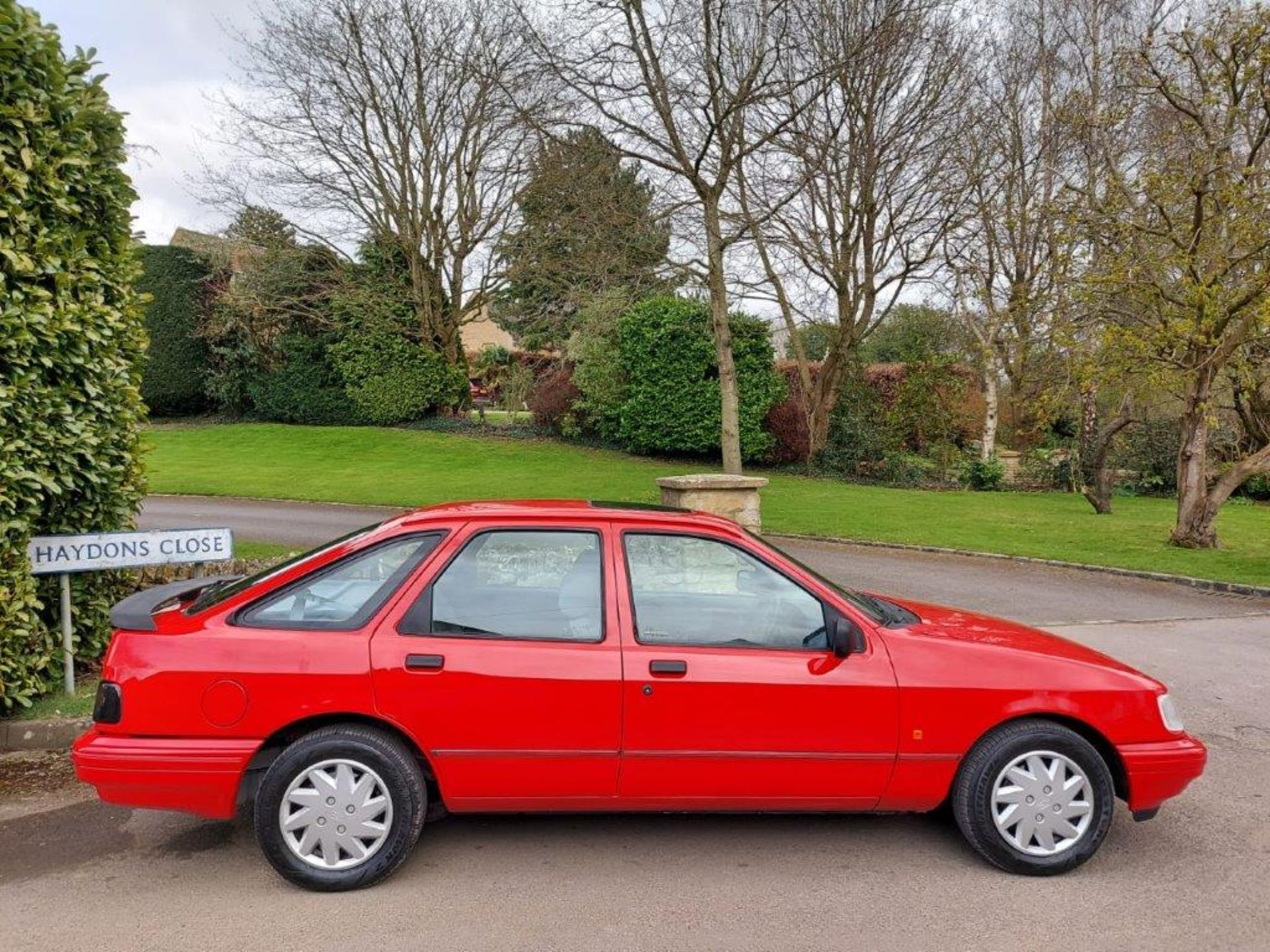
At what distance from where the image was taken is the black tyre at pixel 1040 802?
3482 mm

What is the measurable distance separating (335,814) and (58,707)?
290cm

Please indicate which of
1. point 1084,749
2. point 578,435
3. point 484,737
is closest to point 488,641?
point 484,737

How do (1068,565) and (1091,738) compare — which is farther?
(1068,565)

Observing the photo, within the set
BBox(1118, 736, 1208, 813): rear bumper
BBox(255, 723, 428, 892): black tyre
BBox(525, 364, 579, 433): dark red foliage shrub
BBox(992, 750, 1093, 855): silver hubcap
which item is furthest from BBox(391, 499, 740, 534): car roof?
BBox(525, 364, 579, 433): dark red foliage shrub

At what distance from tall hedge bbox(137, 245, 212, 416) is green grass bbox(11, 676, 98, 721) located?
2540 cm

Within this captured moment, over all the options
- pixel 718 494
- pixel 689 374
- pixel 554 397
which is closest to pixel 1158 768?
pixel 718 494

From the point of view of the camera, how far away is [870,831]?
12.8 ft

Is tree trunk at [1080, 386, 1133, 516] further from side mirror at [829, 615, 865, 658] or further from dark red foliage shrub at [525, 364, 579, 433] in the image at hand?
side mirror at [829, 615, 865, 658]

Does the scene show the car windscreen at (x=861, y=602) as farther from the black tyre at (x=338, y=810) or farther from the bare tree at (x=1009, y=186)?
the bare tree at (x=1009, y=186)

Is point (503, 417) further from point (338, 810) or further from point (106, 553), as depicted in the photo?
point (338, 810)

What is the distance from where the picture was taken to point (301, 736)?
3426 mm

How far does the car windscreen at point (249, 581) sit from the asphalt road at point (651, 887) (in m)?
1.08

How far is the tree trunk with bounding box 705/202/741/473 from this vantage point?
14922mm

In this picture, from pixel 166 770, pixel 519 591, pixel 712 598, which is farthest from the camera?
pixel 712 598
